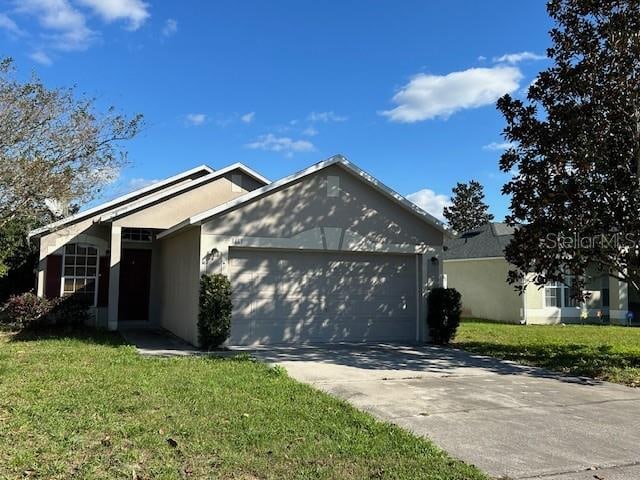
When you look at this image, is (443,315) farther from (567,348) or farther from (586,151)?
(586,151)

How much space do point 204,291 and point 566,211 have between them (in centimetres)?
794

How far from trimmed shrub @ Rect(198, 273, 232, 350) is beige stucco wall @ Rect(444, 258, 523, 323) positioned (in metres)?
15.0

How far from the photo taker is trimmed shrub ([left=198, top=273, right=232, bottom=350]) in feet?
39.5

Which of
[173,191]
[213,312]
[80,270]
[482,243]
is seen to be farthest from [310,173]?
[482,243]

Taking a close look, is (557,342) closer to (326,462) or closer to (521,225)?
(521,225)

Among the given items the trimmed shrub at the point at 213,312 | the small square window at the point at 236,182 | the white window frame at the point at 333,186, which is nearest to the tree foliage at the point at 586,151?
the white window frame at the point at 333,186

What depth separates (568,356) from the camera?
41.4 ft

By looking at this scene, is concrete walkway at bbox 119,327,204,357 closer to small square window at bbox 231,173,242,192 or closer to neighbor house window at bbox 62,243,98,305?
neighbor house window at bbox 62,243,98,305

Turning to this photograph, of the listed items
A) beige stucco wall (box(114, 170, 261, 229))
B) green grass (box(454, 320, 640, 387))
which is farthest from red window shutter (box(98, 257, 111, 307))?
green grass (box(454, 320, 640, 387))

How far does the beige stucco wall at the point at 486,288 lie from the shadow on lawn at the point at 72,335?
52.9 feet

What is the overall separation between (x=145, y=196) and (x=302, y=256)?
25.0 feet

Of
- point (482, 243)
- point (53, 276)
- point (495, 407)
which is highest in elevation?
point (482, 243)

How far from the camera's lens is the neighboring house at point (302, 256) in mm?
13023

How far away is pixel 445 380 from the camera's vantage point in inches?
370
